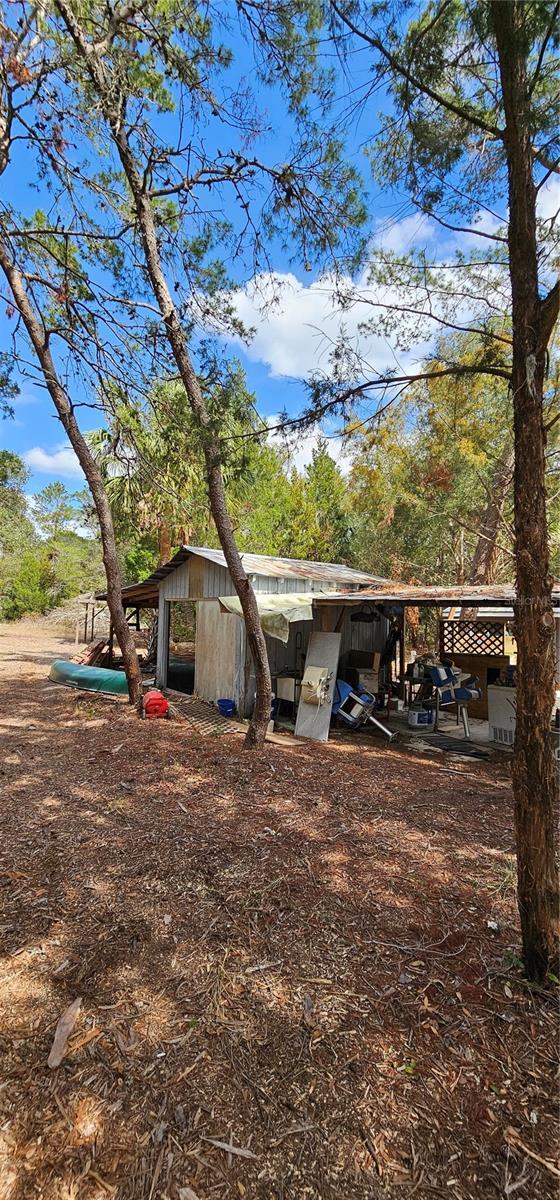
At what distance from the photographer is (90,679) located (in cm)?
1188

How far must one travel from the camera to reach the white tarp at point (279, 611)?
7633 millimetres

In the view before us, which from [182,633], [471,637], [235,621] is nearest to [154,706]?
[235,621]

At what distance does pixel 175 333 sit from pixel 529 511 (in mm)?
5579

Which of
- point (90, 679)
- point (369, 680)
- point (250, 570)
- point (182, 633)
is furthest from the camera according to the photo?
point (182, 633)

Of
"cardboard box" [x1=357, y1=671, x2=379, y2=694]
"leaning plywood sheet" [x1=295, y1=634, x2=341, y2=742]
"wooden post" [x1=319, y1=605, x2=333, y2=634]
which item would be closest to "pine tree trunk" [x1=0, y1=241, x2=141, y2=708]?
"leaning plywood sheet" [x1=295, y1=634, x2=341, y2=742]

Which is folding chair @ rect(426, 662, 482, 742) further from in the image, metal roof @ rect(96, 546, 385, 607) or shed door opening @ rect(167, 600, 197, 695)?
shed door opening @ rect(167, 600, 197, 695)

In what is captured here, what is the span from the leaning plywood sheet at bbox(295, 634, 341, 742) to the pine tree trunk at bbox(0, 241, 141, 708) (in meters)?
3.54

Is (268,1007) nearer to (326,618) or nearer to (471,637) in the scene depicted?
(326,618)

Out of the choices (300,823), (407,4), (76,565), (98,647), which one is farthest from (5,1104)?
(76,565)

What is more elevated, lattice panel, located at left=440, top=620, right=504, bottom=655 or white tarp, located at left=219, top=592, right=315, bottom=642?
white tarp, located at left=219, top=592, right=315, bottom=642

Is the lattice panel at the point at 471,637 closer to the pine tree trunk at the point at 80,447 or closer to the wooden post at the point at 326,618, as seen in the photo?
the wooden post at the point at 326,618

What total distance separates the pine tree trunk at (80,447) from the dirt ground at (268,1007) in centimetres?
509

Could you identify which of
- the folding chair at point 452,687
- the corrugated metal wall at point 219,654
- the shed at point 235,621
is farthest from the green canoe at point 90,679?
the folding chair at point 452,687

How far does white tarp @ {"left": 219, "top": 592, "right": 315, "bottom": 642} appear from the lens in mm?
7633
